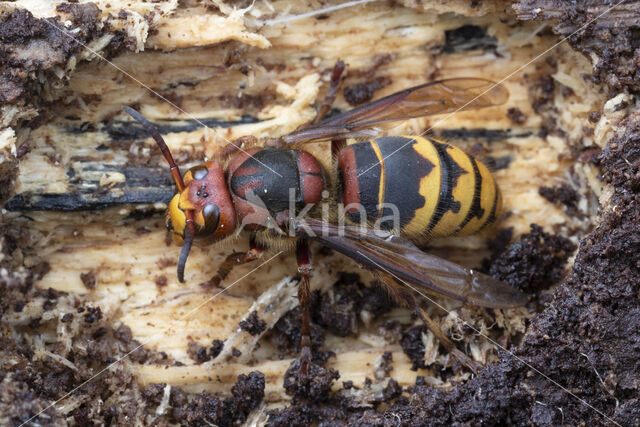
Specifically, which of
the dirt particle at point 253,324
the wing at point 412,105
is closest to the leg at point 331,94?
the wing at point 412,105

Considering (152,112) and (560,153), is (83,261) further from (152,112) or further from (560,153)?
(560,153)

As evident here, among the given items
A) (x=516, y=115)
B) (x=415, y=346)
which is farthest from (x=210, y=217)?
(x=516, y=115)

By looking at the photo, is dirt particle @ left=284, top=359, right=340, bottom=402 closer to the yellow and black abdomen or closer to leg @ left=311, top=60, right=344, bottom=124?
the yellow and black abdomen

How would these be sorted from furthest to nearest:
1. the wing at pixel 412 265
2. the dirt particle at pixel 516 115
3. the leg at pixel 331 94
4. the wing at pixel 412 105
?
the dirt particle at pixel 516 115 < the leg at pixel 331 94 < the wing at pixel 412 105 < the wing at pixel 412 265

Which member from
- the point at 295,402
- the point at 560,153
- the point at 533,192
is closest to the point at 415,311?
the point at 295,402

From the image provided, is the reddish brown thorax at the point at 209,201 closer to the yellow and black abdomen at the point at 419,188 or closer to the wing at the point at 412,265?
the wing at the point at 412,265
